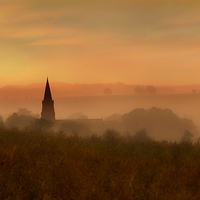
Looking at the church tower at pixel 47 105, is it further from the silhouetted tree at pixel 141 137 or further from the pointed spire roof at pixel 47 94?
the silhouetted tree at pixel 141 137

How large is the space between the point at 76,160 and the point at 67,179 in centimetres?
130

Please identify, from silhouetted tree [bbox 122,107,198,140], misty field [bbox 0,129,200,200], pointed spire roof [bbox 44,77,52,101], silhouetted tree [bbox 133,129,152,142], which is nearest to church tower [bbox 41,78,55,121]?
pointed spire roof [bbox 44,77,52,101]

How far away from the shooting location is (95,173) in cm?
671

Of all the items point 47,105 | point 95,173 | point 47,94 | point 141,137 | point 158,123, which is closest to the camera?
Answer: point 95,173

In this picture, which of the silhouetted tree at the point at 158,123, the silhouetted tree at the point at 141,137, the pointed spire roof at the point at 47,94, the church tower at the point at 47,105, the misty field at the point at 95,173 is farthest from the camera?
the silhouetted tree at the point at 158,123

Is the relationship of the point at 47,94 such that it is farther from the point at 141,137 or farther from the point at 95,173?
the point at 95,173

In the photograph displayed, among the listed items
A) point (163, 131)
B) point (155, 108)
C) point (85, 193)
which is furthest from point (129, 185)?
point (155, 108)

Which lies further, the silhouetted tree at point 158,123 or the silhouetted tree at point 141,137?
the silhouetted tree at point 158,123

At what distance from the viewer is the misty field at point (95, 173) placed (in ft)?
19.0

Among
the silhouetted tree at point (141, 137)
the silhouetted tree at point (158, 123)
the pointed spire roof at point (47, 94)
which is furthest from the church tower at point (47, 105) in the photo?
the silhouetted tree at point (141, 137)

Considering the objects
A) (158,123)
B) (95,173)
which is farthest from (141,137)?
(158,123)

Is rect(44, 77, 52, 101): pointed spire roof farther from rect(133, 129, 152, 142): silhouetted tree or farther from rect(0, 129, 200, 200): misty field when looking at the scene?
rect(0, 129, 200, 200): misty field

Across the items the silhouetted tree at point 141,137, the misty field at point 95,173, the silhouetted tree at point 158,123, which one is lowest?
the silhouetted tree at point 158,123

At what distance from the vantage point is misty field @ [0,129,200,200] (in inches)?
228
